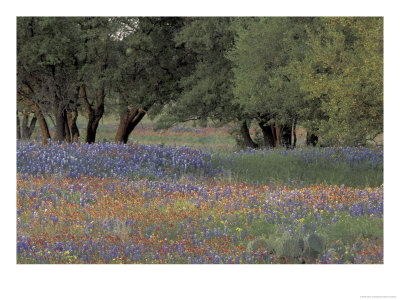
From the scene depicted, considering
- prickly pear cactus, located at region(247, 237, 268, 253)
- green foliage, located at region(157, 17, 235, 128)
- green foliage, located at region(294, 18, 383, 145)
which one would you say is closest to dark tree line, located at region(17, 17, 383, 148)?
green foliage, located at region(157, 17, 235, 128)

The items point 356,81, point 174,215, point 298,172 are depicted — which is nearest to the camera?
point 174,215

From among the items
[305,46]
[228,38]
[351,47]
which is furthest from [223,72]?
[351,47]

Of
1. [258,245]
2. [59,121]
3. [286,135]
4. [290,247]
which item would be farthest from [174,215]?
[286,135]

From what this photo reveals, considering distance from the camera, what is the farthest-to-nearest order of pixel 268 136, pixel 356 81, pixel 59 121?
1. pixel 268 136
2. pixel 59 121
3. pixel 356 81

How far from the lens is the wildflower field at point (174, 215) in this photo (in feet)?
23.2

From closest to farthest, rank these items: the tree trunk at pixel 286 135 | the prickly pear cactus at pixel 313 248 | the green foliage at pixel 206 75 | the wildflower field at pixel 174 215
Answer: the prickly pear cactus at pixel 313 248 → the wildflower field at pixel 174 215 → the green foliage at pixel 206 75 → the tree trunk at pixel 286 135

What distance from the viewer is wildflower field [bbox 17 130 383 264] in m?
7.07

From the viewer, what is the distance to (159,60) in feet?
79.5

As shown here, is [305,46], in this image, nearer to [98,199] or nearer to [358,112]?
[358,112]

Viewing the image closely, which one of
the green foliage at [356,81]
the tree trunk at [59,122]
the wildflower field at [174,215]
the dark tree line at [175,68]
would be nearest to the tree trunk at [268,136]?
the dark tree line at [175,68]

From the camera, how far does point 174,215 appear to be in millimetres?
8852

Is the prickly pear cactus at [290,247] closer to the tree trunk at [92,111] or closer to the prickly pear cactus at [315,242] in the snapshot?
the prickly pear cactus at [315,242]

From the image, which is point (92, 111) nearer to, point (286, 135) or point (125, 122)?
point (125, 122)
